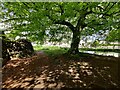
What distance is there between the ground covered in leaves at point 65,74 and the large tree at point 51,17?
1263 millimetres

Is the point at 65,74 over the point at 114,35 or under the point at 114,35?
under

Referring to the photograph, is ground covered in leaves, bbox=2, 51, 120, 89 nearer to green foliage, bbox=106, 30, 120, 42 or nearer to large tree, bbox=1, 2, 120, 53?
green foliage, bbox=106, 30, 120, 42

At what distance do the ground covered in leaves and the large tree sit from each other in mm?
1263

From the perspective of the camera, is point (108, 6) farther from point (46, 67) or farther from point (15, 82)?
point (15, 82)

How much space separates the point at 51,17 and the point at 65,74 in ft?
7.11

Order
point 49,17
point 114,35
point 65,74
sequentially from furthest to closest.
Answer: point 114,35, point 65,74, point 49,17

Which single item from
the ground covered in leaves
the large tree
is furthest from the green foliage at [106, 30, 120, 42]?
the ground covered in leaves

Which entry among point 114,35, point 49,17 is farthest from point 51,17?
point 114,35

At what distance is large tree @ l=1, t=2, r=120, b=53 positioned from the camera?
5.88 meters

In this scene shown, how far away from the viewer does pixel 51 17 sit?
243 inches

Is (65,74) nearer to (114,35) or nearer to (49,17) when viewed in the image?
(49,17)

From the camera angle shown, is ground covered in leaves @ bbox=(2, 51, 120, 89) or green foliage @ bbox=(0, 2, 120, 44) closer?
ground covered in leaves @ bbox=(2, 51, 120, 89)

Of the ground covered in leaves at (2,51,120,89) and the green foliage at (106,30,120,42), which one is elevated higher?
the green foliage at (106,30,120,42)

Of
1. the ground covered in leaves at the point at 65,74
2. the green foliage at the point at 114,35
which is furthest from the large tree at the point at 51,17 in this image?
the ground covered in leaves at the point at 65,74
